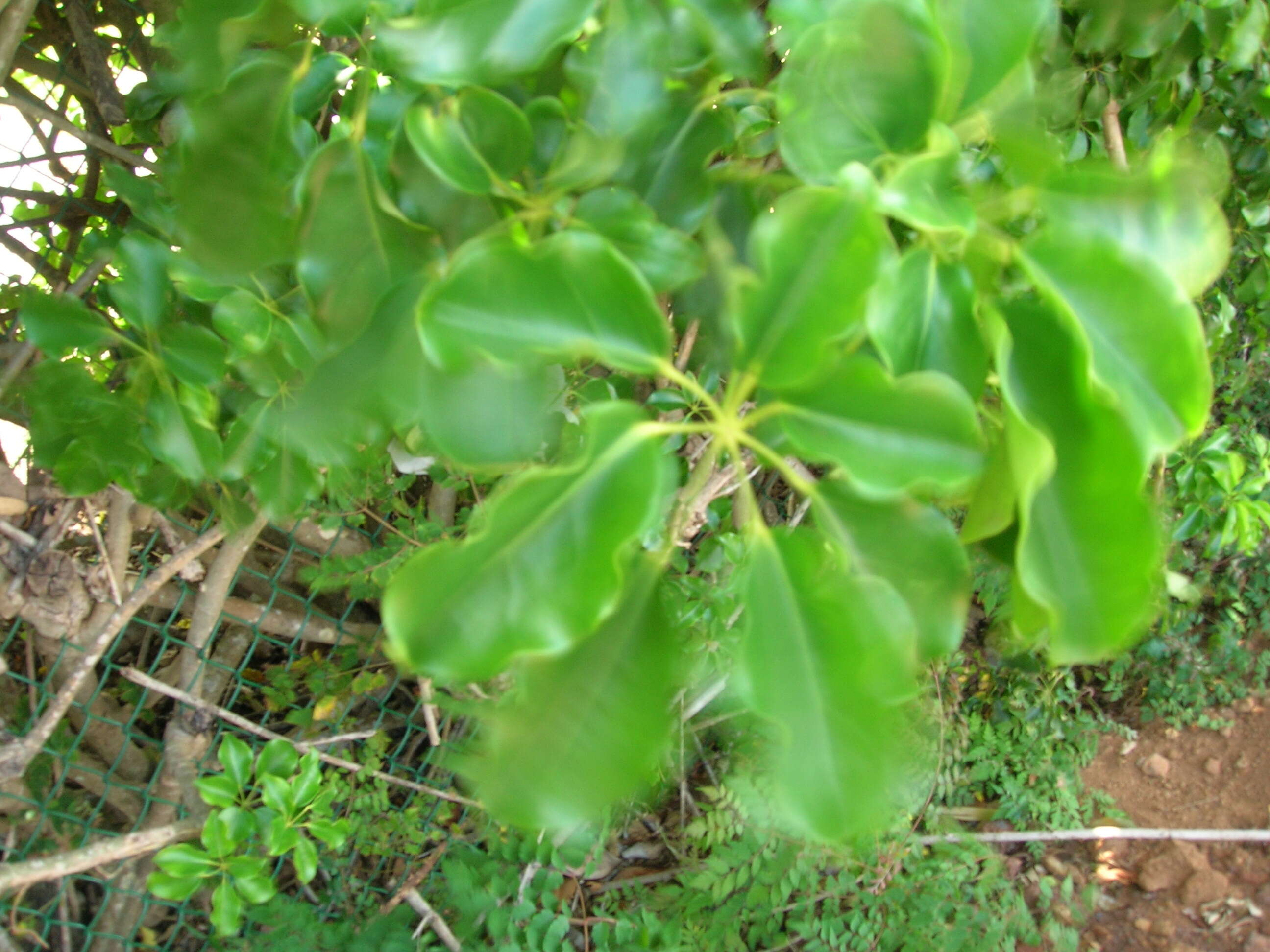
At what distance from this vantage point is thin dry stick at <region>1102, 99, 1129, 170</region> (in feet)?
3.60

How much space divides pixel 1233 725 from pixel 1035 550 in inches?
143

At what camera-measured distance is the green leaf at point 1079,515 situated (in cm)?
37

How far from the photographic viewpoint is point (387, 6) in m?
0.52

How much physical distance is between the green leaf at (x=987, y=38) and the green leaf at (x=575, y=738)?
34 centimetres

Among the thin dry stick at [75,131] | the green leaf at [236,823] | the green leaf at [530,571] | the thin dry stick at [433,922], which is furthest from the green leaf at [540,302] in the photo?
the thin dry stick at [433,922]

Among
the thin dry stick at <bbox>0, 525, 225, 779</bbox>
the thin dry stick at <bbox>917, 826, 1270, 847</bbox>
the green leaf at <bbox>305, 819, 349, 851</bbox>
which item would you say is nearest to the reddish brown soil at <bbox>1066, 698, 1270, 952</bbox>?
the thin dry stick at <bbox>917, 826, 1270, 847</bbox>

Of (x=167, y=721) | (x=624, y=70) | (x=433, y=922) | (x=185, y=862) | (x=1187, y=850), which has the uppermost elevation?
(x=624, y=70)

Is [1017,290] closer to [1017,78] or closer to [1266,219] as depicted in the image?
[1017,78]

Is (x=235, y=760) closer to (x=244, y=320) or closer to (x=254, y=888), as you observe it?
(x=254, y=888)

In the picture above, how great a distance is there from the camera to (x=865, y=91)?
463 mm

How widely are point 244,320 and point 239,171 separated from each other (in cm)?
31

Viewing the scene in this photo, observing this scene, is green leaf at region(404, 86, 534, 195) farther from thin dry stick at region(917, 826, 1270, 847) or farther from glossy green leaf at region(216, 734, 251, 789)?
thin dry stick at region(917, 826, 1270, 847)

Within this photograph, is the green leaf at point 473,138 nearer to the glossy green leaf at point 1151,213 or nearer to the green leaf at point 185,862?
the glossy green leaf at point 1151,213

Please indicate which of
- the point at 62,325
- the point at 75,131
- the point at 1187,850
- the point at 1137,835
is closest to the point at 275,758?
the point at 62,325
